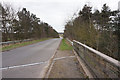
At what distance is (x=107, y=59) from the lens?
261 cm

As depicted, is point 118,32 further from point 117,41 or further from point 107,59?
point 107,59

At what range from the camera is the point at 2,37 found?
69.2ft

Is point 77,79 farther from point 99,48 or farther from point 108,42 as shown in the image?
point 99,48

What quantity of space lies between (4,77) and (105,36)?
6.44 metres

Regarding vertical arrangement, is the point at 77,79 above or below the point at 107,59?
below

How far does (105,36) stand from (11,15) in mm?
21271

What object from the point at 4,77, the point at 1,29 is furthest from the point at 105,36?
the point at 1,29

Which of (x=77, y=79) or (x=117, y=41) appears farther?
(x=117, y=41)

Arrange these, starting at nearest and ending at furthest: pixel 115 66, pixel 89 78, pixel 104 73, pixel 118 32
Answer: pixel 115 66
pixel 104 73
pixel 89 78
pixel 118 32

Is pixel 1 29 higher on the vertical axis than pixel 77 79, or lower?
higher

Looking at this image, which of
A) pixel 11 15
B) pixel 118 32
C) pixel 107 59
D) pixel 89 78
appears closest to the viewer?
pixel 107 59

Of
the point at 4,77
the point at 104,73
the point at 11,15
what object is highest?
the point at 11,15

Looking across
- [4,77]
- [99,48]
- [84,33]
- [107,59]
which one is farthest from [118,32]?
[4,77]

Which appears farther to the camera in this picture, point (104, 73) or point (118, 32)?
point (118, 32)
